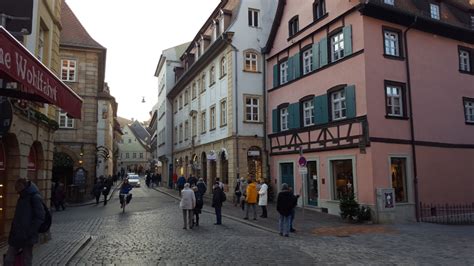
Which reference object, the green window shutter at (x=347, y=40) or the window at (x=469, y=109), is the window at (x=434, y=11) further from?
the green window shutter at (x=347, y=40)

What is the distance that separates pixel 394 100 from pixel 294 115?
19.8ft

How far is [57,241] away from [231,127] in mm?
16438

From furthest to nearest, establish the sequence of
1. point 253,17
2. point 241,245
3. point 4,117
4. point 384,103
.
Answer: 1. point 253,17
2. point 384,103
3. point 241,245
4. point 4,117

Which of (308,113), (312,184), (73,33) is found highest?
(73,33)


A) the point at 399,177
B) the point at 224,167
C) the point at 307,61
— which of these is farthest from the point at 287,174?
the point at 399,177

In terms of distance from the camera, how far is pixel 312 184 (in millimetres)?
22359

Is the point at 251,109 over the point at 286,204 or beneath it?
over

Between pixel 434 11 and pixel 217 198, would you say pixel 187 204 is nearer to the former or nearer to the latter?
pixel 217 198

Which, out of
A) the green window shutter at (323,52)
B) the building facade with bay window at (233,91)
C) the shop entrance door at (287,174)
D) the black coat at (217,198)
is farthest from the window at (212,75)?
the black coat at (217,198)

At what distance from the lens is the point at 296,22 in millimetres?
24641

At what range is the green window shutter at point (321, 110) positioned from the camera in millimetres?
20859

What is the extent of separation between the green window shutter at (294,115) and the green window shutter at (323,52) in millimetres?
3006

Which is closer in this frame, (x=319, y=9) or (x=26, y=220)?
(x=26, y=220)

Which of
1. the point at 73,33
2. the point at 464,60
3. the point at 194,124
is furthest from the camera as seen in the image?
the point at 194,124
